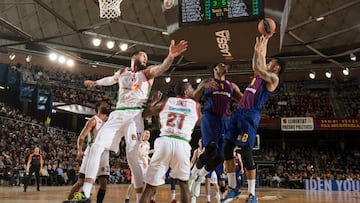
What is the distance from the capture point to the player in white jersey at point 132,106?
6148mm

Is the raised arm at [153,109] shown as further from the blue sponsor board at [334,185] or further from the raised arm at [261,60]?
the blue sponsor board at [334,185]

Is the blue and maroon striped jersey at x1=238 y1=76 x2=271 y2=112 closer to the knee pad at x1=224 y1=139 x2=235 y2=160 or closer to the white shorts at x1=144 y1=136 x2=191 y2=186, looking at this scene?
the knee pad at x1=224 y1=139 x2=235 y2=160

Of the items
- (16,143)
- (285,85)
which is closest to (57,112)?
(16,143)

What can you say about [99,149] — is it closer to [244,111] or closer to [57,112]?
[244,111]

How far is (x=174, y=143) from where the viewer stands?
19.1 ft

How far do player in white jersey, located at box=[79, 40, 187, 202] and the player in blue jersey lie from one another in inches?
44.7

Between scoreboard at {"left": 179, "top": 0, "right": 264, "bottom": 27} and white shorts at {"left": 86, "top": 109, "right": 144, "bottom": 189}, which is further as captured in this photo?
scoreboard at {"left": 179, "top": 0, "right": 264, "bottom": 27}

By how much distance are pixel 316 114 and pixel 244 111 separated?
2483 cm

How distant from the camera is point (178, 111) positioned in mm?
6043

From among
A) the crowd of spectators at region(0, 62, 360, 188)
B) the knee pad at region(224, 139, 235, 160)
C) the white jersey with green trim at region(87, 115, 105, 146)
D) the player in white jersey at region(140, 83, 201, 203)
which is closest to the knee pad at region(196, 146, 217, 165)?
the knee pad at region(224, 139, 235, 160)

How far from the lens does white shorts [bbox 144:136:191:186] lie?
5750 mm

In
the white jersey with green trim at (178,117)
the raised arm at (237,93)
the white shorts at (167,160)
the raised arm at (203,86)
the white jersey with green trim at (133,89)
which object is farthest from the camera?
the raised arm at (237,93)

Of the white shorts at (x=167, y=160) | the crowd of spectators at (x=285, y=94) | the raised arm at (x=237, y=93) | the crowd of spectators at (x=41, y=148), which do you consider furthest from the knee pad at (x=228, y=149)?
the crowd of spectators at (x=285, y=94)

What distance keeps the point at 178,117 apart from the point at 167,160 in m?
0.68
